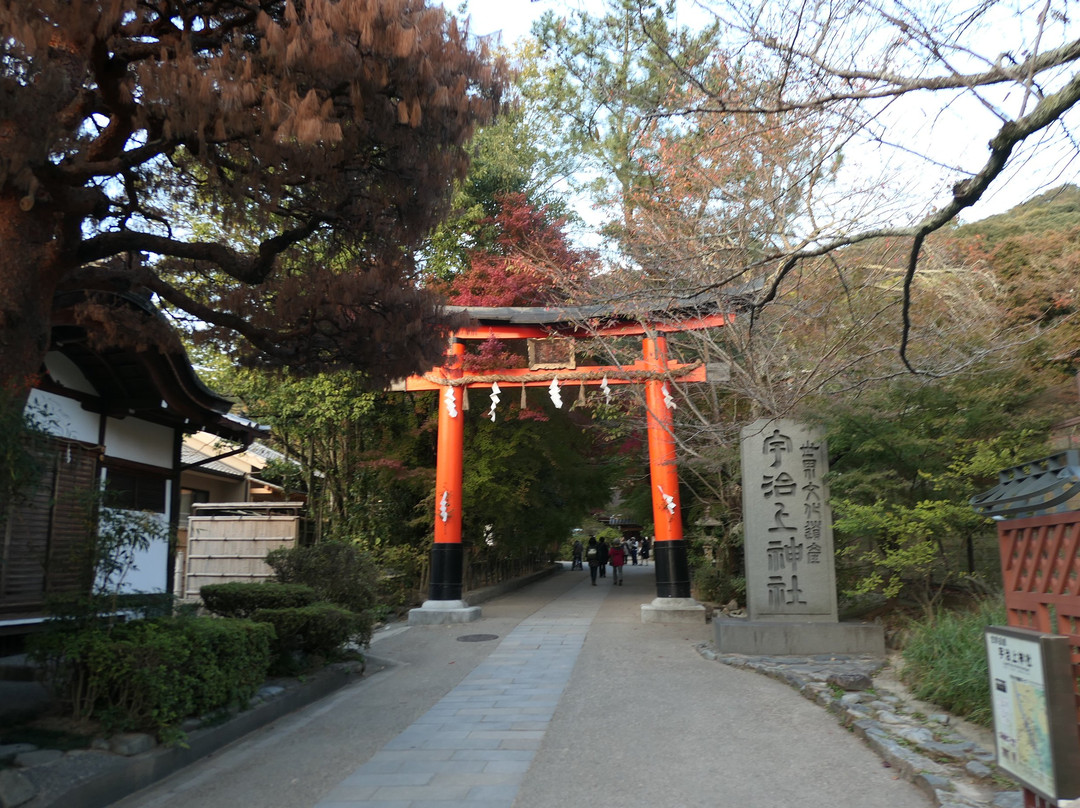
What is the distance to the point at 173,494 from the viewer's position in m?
11.5

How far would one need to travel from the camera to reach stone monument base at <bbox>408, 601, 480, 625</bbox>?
15.3 metres

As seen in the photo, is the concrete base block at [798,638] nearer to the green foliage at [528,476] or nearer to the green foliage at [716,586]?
the green foliage at [716,586]

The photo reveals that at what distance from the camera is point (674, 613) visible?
1502 cm

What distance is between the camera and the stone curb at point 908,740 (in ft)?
16.4

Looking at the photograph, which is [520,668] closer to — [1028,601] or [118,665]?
[118,665]

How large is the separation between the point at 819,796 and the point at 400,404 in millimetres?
15206

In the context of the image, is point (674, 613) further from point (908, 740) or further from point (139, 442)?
point (139, 442)

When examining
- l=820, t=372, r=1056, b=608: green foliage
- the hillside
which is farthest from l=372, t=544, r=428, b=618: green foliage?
the hillside

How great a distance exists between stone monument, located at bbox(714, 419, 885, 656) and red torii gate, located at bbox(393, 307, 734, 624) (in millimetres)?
3171

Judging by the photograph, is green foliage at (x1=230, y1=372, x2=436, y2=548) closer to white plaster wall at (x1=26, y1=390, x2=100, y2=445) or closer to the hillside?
white plaster wall at (x1=26, y1=390, x2=100, y2=445)

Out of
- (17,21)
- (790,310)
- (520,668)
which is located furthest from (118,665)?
(790,310)

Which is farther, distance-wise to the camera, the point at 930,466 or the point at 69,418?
the point at 930,466

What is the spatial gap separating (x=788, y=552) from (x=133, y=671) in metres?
8.43

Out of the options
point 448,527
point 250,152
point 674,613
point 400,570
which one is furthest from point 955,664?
point 400,570
